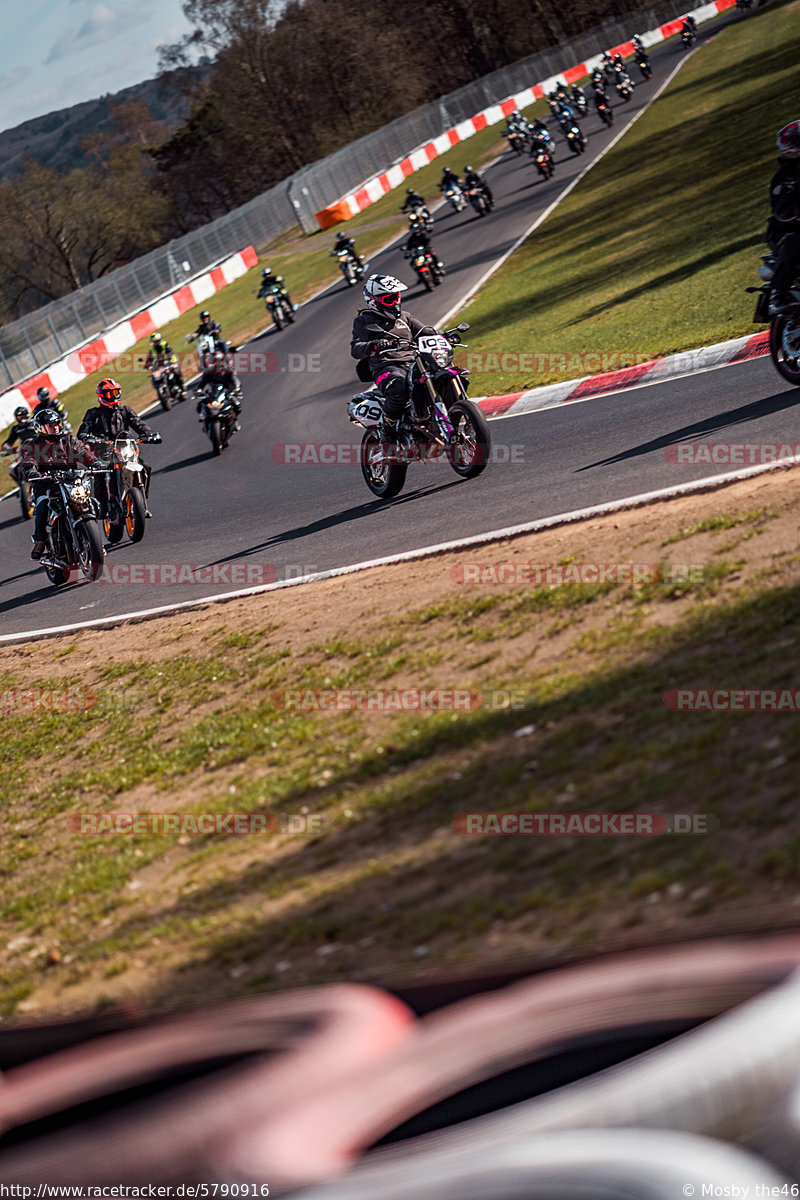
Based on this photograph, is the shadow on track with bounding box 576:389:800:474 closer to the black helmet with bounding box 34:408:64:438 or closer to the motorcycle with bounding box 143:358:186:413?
the black helmet with bounding box 34:408:64:438

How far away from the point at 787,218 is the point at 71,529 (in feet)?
29.3

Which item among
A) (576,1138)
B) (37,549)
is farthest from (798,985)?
(37,549)

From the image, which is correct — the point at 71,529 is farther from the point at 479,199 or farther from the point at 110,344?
A: the point at 110,344

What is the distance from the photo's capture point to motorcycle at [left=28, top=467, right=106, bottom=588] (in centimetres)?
1406

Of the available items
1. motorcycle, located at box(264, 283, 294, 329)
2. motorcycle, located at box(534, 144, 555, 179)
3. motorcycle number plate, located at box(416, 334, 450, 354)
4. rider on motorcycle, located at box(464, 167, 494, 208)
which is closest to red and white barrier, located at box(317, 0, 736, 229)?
motorcycle, located at box(534, 144, 555, 179)

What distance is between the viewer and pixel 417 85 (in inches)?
3415

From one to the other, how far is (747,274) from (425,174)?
44064 mm

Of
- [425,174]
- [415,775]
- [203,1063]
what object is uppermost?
[425,174]

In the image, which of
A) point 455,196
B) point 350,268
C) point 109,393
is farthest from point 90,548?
point 455,196

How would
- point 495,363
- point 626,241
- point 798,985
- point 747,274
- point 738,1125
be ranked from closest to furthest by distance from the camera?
point 738,1125
point 798,985
point 747,274
point 495,363
point 626,241

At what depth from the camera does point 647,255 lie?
21.5 m

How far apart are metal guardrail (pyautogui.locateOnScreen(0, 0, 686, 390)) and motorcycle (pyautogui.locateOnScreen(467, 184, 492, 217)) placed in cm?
1558

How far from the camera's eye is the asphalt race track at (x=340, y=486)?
10.6 m

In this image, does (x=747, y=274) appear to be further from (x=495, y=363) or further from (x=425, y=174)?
(x=425, y=174)
